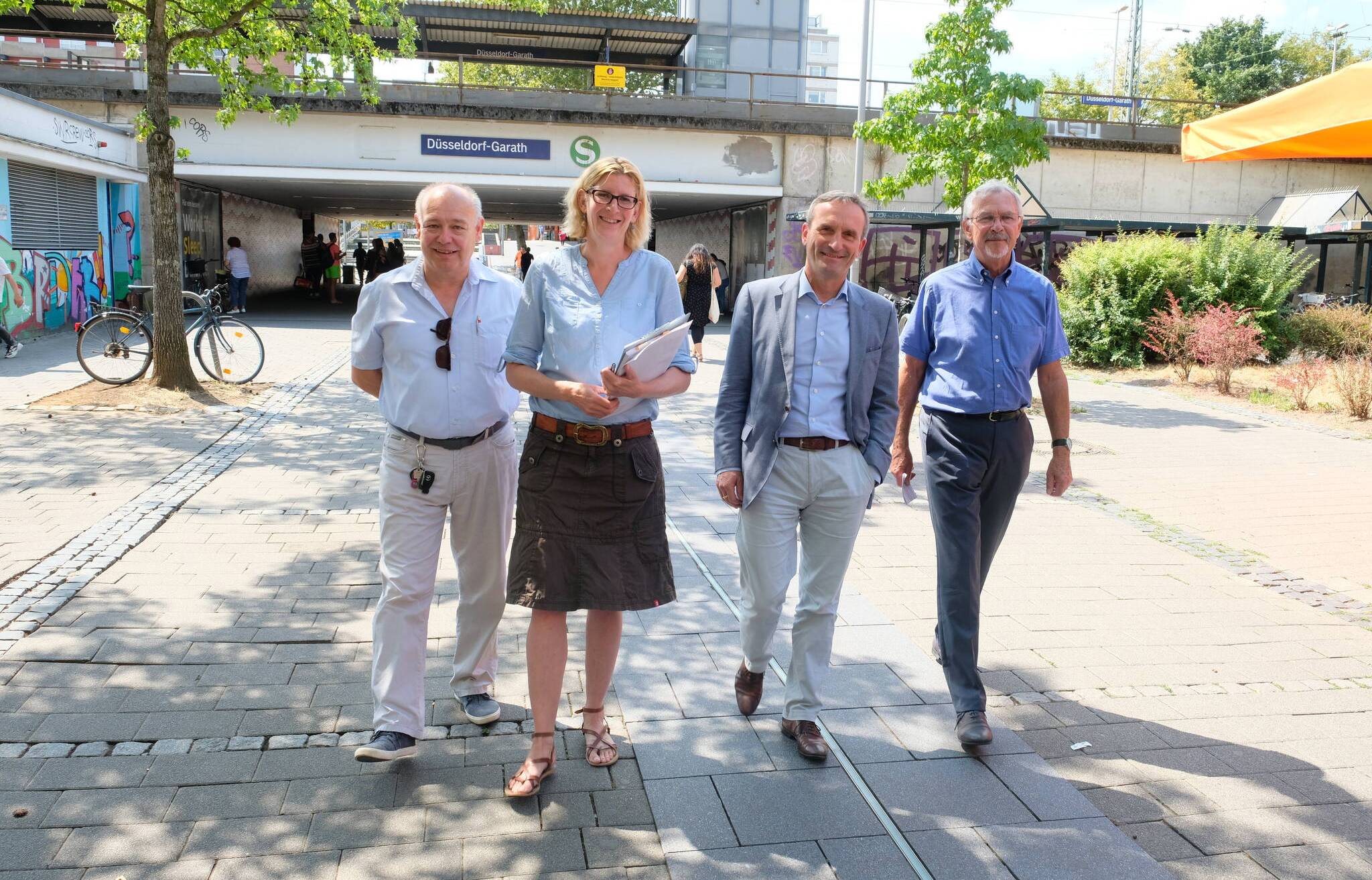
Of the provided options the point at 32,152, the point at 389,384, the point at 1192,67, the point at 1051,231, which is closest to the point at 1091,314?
the point at 1051,231

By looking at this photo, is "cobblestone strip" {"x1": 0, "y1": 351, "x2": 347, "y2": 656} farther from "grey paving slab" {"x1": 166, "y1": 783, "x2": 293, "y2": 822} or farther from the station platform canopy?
the station platform canopy

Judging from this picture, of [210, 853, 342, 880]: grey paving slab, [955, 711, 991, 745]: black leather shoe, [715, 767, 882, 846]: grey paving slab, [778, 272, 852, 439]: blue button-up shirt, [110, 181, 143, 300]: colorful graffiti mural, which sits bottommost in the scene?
[210, 853, 342, 880]: grey paving slab

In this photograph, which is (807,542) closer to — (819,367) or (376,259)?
(819,367)

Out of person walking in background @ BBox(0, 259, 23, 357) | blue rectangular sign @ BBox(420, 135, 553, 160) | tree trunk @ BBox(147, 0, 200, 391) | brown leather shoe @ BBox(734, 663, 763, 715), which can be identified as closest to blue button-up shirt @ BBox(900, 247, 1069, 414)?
brown leather shoe @ BBox(734, 663, 763, 715)

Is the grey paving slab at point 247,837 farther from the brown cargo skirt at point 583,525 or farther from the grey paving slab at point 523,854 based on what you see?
the brown cargo skirt at point 583,525

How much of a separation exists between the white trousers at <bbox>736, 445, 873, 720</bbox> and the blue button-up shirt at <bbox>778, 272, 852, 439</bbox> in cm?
10

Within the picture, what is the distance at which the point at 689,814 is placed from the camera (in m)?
3.41

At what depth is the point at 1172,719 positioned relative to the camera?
4.20 meters

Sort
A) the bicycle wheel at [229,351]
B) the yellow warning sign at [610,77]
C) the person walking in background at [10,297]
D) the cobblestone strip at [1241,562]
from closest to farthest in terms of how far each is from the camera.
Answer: the cobblestone strip at [1241,562]
the bicycle wheel at [229,351]
the person walking in background at [10,297]
the yellow warning sign at [610,77]

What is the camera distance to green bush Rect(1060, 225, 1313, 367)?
15.3 m

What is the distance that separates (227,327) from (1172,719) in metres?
11.2

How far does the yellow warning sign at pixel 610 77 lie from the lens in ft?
84.4

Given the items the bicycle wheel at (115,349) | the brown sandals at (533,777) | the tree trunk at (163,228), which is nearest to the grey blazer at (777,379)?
the brown sandals at (533,777)

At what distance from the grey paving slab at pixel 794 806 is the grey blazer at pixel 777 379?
3.04 ft
